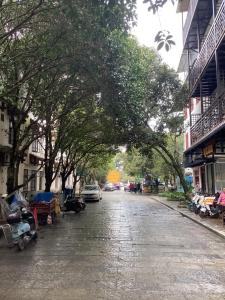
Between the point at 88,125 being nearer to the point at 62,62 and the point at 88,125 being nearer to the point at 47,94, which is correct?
the point at 47,94

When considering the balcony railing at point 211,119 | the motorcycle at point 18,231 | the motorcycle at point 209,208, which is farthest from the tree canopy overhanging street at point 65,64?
the motorcycle at point 209,208

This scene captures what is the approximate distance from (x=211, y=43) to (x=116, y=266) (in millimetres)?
12931

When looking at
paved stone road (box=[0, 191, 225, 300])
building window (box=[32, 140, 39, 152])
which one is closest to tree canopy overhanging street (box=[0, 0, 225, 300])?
paved stone road (box=[0, 191, 225, 300])

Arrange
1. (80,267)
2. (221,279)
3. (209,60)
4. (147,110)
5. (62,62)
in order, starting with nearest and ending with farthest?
(221,279)
(80,267)
(62,62)
(209,60)
(147,110)

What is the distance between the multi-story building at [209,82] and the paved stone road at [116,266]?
5.24m

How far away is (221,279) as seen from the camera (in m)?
8.25

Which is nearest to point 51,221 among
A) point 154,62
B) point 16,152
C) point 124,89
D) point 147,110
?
point 16,152

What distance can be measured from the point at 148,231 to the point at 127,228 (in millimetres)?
1181

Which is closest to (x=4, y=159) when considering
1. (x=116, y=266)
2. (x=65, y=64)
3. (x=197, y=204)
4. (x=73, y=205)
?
(x=73, y=205)

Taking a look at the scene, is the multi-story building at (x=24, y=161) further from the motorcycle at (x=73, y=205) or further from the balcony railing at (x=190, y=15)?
the balcony railing at (x=190, y=15)

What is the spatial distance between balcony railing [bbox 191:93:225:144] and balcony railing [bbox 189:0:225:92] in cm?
232

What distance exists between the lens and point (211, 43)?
755 inches

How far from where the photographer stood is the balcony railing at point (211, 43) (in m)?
16.9

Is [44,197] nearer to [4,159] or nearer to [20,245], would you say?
[4,159]
